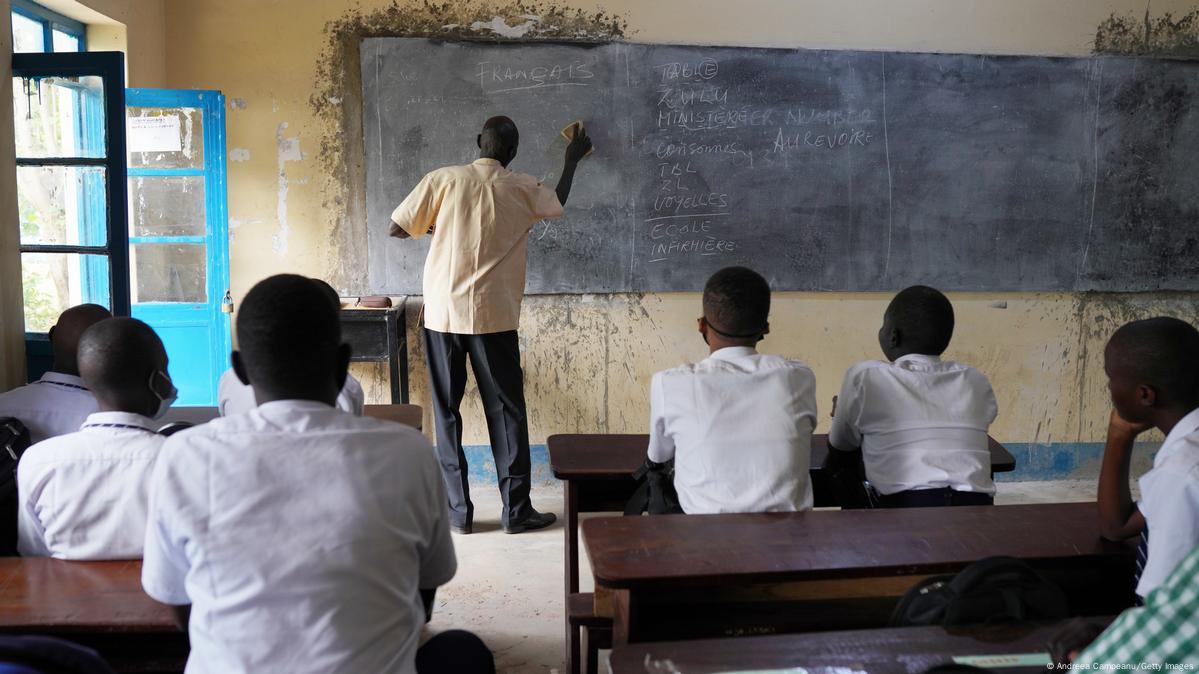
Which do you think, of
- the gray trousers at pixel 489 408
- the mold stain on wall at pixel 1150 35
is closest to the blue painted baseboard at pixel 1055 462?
the mold stain on wall at pixel 1150 35

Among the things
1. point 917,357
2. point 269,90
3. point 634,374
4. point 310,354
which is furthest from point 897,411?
point 269,90

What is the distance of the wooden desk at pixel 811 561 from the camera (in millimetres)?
1579

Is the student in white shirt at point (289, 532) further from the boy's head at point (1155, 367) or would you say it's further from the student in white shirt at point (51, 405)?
the boy's head at point (1155, 367)

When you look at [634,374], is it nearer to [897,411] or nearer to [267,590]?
[897,411]

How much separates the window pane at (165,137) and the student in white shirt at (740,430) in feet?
9.05

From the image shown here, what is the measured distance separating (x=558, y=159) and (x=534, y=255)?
44cm

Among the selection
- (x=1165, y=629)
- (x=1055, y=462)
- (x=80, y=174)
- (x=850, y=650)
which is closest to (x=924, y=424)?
(x=850, y=650)

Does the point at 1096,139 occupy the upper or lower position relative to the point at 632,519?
upper

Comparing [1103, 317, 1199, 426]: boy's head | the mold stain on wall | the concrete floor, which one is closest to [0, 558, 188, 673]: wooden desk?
the concrete floor

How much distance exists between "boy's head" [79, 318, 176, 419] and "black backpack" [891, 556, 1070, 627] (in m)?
1.45

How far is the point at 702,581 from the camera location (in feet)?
5.07

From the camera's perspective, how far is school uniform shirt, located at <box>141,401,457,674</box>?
1.15 m

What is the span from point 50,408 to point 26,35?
Result: 1914 millimetres

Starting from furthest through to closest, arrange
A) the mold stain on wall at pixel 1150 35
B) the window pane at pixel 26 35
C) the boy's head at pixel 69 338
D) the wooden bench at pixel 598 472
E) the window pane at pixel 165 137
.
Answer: the mold stain on wall at pixel 1150 35 < the window pane at pixel 165 137 < the window pane at pixel 26 35 < the wooden bench at pixel 598 472 < the boy's head at pixel 69 338
